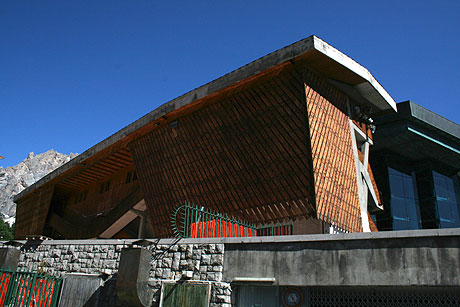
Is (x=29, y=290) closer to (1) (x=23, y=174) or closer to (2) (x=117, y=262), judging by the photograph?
(2) (x=117, y=262)

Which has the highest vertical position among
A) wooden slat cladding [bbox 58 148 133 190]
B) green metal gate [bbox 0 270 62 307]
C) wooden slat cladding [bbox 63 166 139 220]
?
wooden slat cladding [bbox 58 148 133 190]

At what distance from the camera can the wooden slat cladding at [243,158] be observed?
357 inches

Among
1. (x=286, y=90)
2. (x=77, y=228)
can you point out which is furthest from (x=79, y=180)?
(x=286, y=90)

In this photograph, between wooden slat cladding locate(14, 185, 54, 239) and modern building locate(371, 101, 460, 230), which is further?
wooden slat cladding locate(14, 185, 54, 239)

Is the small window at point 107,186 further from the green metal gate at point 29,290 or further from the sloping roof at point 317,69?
the green metal gate at point 29,290

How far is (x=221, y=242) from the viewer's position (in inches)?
277

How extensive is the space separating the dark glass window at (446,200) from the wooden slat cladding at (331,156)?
1029cm

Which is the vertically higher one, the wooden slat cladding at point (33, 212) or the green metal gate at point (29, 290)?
the wooden slat cladding at point (33, 212)

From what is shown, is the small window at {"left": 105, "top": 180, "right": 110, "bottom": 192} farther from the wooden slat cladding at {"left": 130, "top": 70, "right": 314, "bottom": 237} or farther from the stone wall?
the stone wall

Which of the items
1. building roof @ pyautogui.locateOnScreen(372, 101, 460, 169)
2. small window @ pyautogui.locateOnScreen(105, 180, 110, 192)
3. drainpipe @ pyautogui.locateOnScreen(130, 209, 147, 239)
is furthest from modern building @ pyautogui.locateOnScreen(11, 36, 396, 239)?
building roof @ pyautogui.locateOnScreen(372, 101, 460, 169)

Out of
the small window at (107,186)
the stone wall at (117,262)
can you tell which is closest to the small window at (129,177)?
the small window at (107,186)

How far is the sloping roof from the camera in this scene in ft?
30.9

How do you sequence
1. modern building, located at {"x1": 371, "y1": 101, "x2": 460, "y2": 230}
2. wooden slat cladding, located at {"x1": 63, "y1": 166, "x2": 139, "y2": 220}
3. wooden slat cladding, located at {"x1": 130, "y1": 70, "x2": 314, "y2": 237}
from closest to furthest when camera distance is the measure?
1. wooden slat cladding, located at {"x1": 130, "y1": 70, "x2": 314, "y2": 237}
2. wooden slat cladding, located at {"x1": 63, "y1": 166, "x2": 139, "y2": 220}
3. modern building, located at {"x1": 371, "y1": 101, "x2": 460, "y2": 230}

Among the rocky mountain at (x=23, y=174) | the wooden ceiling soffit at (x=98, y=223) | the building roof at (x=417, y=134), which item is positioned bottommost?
the wooden ceiling soffit at (x=98, y=223)
